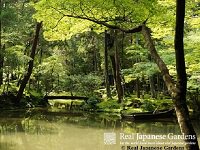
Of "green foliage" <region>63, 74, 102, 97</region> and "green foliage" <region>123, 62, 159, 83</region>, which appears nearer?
"green foliage" <region>123, 62, 159, 83</region>

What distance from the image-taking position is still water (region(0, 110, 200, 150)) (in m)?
10.5

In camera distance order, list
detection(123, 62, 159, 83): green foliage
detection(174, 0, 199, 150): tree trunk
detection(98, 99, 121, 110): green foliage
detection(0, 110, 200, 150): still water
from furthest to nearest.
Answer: detection(98, 99, 121, 110): green foliage < detection(123, 62, 159, 83): green foliage < detection(0, 110, 200, 150): still water < detection(174, 0, 199, 150): tree trunk

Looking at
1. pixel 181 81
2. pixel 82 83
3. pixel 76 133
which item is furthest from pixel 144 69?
pixel 181 81

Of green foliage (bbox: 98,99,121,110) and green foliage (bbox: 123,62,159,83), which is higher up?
green foliage (bbox: 123,62,159,83)

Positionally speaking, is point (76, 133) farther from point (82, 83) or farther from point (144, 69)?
point (82, 83)

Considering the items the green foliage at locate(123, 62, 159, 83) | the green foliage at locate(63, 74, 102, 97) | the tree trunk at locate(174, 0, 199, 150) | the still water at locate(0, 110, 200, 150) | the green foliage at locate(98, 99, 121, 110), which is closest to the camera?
the tree trunk at locate(174, 0, 199, 150)

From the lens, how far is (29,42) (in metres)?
30.2

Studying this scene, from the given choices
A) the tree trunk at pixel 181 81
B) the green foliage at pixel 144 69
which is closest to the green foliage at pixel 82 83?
the green foliage at pixel 144 69

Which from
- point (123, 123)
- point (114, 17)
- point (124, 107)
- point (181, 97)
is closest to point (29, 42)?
point (124, 107)

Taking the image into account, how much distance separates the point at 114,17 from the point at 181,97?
2792 millimetres

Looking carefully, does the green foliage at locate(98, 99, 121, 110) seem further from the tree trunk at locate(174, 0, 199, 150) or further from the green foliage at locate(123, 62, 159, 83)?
the tree trunk at locate(174, 0, 199, 150)

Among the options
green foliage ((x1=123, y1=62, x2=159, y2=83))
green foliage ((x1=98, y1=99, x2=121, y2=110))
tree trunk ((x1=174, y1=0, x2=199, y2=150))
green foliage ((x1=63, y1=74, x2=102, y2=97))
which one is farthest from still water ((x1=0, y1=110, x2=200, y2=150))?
green foliage ((x1=63, y1=74, x2=102, y2=97))

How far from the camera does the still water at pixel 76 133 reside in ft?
34.5

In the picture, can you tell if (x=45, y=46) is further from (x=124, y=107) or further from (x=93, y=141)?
(x=93, y=141)
